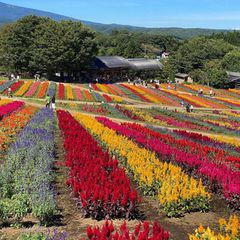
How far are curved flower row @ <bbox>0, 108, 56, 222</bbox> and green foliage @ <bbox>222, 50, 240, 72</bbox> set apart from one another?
100m

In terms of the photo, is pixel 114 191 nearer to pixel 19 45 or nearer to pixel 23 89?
pixel 23 89

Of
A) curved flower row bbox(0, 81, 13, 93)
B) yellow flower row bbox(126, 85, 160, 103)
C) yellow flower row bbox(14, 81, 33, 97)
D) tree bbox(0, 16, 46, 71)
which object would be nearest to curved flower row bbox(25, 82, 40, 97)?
yellow flower row bbox(14, 81, 33, 97)

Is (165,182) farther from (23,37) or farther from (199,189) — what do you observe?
(23,37)

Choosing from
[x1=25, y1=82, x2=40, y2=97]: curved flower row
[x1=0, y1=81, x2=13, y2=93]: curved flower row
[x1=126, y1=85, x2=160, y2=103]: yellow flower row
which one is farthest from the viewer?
[x1=126, y1=85, x2=160, y2=103]: yellow flower row

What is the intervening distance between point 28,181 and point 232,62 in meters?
110

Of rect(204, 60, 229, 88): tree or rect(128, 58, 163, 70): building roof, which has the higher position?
rect(128, 58, 163, 70): building roof

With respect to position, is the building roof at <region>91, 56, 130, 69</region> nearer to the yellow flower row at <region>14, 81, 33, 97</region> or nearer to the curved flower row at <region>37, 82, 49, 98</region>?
the curved flower row at <region>37, 82, 49, 98</region>

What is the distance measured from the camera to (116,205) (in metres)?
10.1

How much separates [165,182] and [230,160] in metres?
6.22

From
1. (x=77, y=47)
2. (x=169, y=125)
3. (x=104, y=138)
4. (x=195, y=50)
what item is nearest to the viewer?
(x=104, y=138)

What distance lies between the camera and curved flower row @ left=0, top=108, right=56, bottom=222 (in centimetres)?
970

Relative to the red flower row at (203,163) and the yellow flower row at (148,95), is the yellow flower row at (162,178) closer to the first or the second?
the red flower row at (203,163)

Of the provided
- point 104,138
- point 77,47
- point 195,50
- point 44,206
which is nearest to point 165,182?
point 44,206

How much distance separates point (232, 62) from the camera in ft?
377
